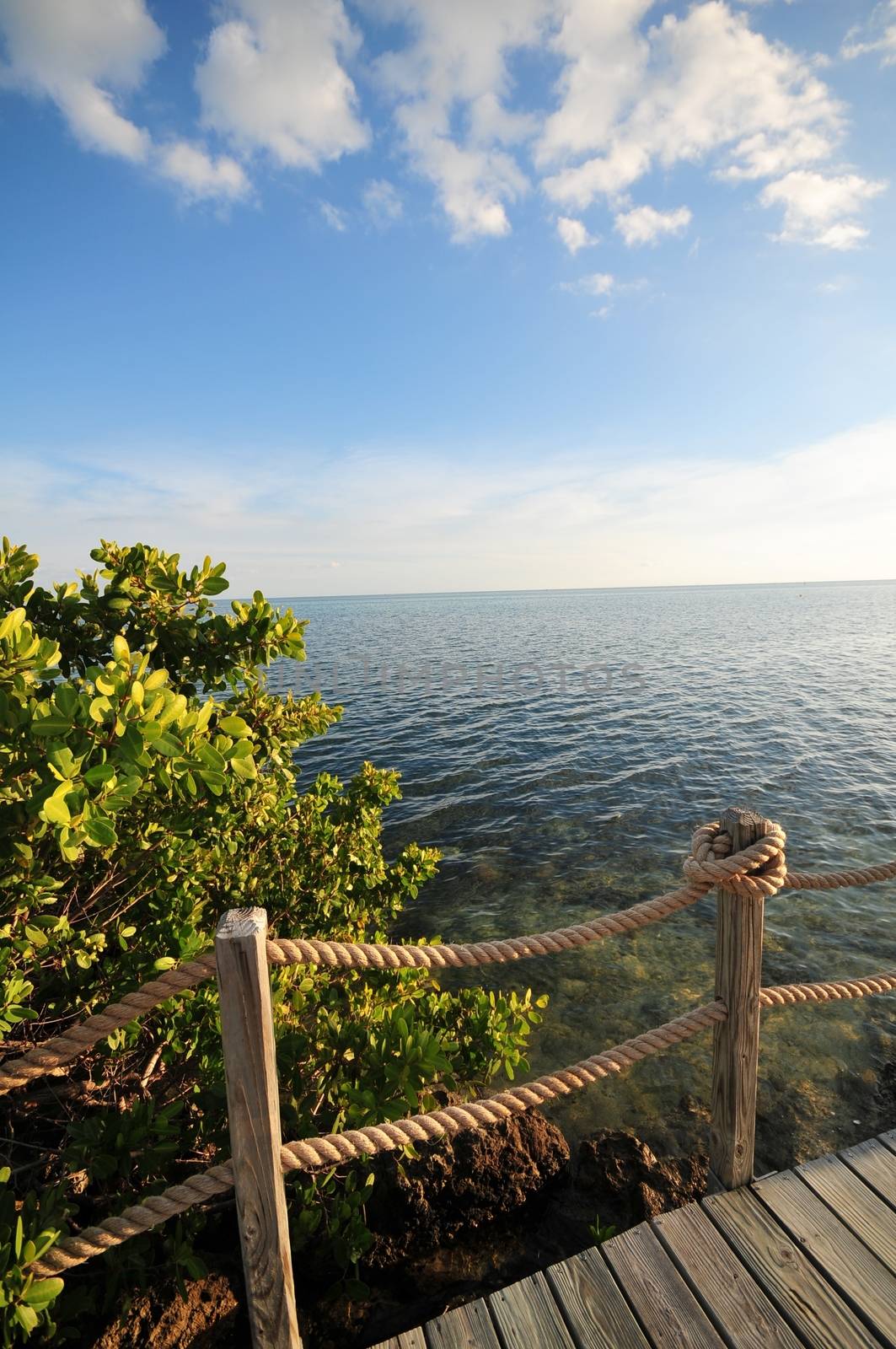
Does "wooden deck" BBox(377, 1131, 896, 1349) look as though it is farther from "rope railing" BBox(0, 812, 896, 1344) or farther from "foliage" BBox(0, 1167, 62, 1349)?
"foliage" BBox(0, 1167, 62, 1349)

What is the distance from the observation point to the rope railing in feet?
6.13

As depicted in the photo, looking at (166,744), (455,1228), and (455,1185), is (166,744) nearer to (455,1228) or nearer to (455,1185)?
(455,1185)

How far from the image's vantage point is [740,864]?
2.58 m

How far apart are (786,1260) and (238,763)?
10.9 feet

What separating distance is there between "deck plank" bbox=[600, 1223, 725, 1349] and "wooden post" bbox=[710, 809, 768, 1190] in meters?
0.54

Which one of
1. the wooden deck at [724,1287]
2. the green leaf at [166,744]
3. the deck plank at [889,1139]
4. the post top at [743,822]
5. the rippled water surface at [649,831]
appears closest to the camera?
the green leaf at [166,744]

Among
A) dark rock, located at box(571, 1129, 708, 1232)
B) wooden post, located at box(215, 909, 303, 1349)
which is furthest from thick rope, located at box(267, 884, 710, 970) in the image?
dark rock, located at box(571, 1129, 708, 1232)

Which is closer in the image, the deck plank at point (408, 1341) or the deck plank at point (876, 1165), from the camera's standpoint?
the deck plank at point (408, 1341)

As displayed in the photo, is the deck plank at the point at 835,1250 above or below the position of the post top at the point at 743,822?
below

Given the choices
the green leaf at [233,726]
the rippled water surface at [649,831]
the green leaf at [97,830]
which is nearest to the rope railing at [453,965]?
the green leaf at [97,830]

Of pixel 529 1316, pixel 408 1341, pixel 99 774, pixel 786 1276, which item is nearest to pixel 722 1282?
pixel 786 1276

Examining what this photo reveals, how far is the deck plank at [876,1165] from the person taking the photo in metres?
3.07

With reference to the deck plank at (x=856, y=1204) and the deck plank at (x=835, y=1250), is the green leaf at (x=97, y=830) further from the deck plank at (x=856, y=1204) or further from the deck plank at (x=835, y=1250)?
the deck plank at (x=856, y=1204)

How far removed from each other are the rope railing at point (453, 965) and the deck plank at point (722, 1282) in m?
0.49
